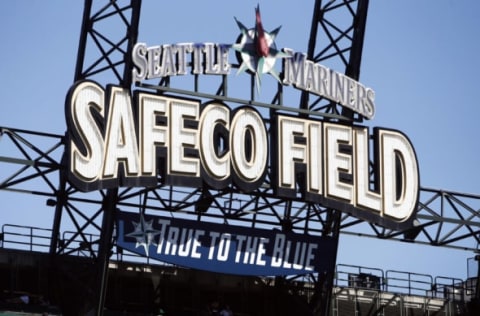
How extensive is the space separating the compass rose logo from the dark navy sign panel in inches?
196

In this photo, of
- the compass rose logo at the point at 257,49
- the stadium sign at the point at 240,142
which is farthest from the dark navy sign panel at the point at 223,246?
the compass rose logo at the point at 257,49

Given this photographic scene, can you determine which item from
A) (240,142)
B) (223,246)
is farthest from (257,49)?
(223,246)

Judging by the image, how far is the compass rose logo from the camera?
44781 millimetres

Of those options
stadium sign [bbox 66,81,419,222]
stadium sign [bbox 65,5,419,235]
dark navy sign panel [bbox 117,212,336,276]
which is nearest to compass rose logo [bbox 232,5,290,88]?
stadium sign [bbox 65,5,419,235]

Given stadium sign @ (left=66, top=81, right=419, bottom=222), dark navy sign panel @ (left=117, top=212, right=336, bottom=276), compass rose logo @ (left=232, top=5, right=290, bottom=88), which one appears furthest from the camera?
compass rose logo @ (left=232, top=5, right=290, bottom=88)

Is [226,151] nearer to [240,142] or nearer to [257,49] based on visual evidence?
[240,142]

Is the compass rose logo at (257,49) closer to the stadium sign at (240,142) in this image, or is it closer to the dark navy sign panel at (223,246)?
the stadium sign at (240,142)

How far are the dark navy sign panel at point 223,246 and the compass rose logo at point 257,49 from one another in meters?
4.97

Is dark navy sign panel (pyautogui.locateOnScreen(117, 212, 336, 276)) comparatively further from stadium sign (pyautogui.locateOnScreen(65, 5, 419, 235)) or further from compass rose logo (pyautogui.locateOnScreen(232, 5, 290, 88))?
compass rose logo (pyautogui.locateOnScreen(232, 5, 290, 88))

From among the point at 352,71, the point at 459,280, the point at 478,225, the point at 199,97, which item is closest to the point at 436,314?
the point at 459,280

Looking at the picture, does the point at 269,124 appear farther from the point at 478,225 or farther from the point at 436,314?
the point at 436,314

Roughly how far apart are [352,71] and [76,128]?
1079cm

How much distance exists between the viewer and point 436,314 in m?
53.3

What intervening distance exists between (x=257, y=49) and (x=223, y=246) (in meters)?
6.42
